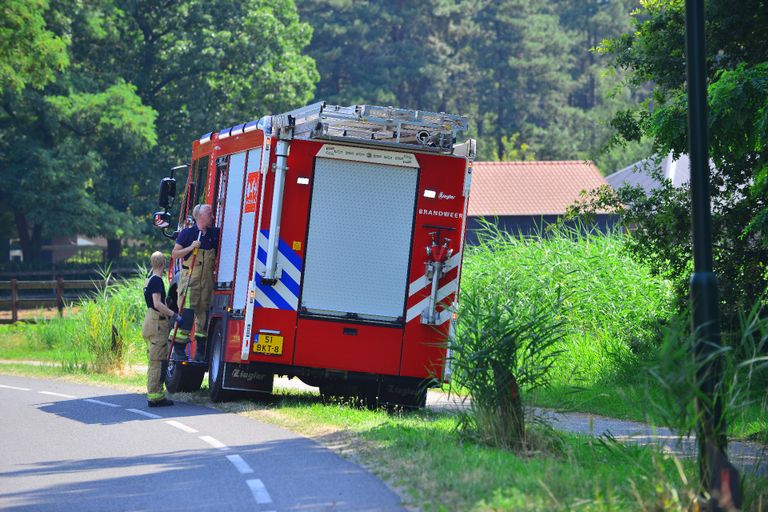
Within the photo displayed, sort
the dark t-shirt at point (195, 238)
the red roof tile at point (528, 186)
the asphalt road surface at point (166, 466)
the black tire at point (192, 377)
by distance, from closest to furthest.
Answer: the asphalt road surface at point (166, 466)
the dark t-shirt at point (195, 238)
the black tire at point (192, 377)
the red roof tile at point (528, 186)

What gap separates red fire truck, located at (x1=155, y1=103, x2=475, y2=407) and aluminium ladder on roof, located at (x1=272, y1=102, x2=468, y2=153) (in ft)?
0.05

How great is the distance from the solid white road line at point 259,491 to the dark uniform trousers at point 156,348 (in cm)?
644

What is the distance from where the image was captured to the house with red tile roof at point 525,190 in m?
61.1

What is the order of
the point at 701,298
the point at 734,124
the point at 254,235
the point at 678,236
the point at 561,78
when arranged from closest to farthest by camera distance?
the point at 701,298
the point at 734,124
the point at 254,235
the point at 678,236
the point at 561,78

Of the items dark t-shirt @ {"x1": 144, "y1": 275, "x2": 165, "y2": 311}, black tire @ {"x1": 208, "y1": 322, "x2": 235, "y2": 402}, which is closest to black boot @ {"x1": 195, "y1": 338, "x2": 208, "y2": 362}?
black tire @ {"x1": 208, "y1": 322, "x2": 235, "y2": 402}

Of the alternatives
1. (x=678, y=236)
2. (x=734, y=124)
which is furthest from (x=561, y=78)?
(x=734, y=124)

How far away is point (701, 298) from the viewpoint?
9.19m

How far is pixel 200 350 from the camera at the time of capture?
17.9m

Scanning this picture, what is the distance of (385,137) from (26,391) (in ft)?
25.0

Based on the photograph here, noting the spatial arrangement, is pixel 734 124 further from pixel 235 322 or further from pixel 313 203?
pixel 235 322

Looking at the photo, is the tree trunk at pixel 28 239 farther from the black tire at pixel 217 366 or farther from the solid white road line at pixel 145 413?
the solid white road line at pixel 145 413

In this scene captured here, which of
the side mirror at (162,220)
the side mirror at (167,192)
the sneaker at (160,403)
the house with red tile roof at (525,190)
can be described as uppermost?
the house with red tile roof at (525,190)

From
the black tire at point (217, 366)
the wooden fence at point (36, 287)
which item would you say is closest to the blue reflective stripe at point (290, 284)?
the black tire at point (217, 366)

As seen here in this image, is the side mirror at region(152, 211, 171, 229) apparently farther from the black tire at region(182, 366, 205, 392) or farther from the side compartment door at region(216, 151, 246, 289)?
the black tire at region(182, 366, 205, 392)
